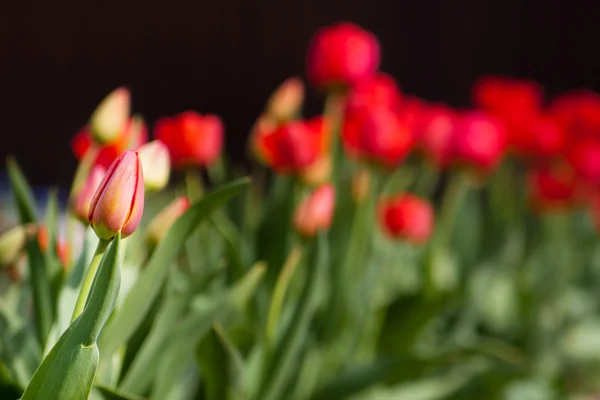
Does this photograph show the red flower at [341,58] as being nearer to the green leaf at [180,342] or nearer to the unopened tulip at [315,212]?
the unopened tulip at [315,212]

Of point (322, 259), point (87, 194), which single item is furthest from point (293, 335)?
point (87, 194)

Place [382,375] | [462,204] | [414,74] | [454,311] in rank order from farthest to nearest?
1. [414,74]
2. [462,204]
3. [454,311]
4. [382,375]

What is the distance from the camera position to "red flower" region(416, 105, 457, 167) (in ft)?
4.44

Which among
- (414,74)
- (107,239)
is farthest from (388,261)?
(414,74)

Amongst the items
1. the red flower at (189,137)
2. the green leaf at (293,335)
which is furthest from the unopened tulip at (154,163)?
the red flower at (189,137)

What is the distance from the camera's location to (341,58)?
113 centimetres

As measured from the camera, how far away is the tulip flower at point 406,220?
4.13 feet

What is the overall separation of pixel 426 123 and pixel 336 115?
0.24 meters

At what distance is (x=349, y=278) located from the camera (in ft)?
3.80

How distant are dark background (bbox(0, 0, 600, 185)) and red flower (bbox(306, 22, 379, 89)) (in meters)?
2.91

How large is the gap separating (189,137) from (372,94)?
337 mm

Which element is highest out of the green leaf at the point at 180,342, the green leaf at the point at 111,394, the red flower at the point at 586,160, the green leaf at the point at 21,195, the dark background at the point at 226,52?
the green leaf at the point at 21,195

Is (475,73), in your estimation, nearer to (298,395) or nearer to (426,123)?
(426,123)

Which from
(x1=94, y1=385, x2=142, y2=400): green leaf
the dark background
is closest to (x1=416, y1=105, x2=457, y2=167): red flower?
(x1=94, y1=385, x2=142, y2=400): green leaf
